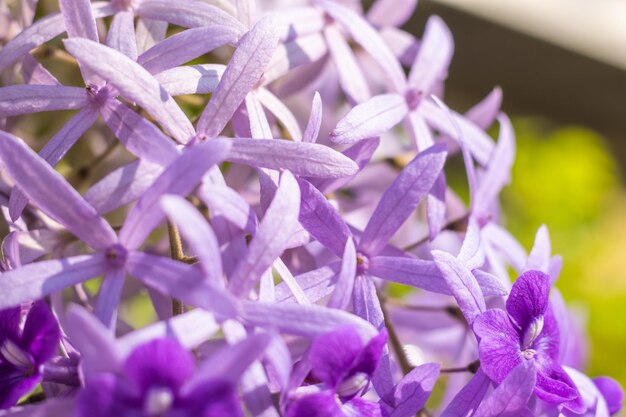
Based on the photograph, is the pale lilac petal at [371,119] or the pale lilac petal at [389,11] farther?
the pale lilac petal at [389,11]

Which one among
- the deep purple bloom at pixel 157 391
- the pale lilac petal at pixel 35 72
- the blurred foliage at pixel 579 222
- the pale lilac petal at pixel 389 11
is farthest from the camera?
the blurred foliage at pixel 579 222

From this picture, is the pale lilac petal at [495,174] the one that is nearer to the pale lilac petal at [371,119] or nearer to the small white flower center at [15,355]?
the pale lilac petal at [371,119]

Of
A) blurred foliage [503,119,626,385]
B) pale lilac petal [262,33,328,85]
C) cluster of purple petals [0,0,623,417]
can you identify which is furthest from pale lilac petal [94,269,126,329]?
blurred foliage [503,119,626,385]

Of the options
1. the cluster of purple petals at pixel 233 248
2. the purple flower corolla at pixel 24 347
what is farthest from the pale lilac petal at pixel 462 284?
the purple flower corolla at pixel 24 347

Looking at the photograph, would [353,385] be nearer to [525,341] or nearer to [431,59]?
[525,341]

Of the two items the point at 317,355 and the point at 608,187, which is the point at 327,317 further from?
the point at 608,187

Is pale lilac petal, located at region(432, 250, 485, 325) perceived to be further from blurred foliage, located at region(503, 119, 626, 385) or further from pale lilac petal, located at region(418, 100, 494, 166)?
blurred foliage, located at region(503, 119, 626, 385)
